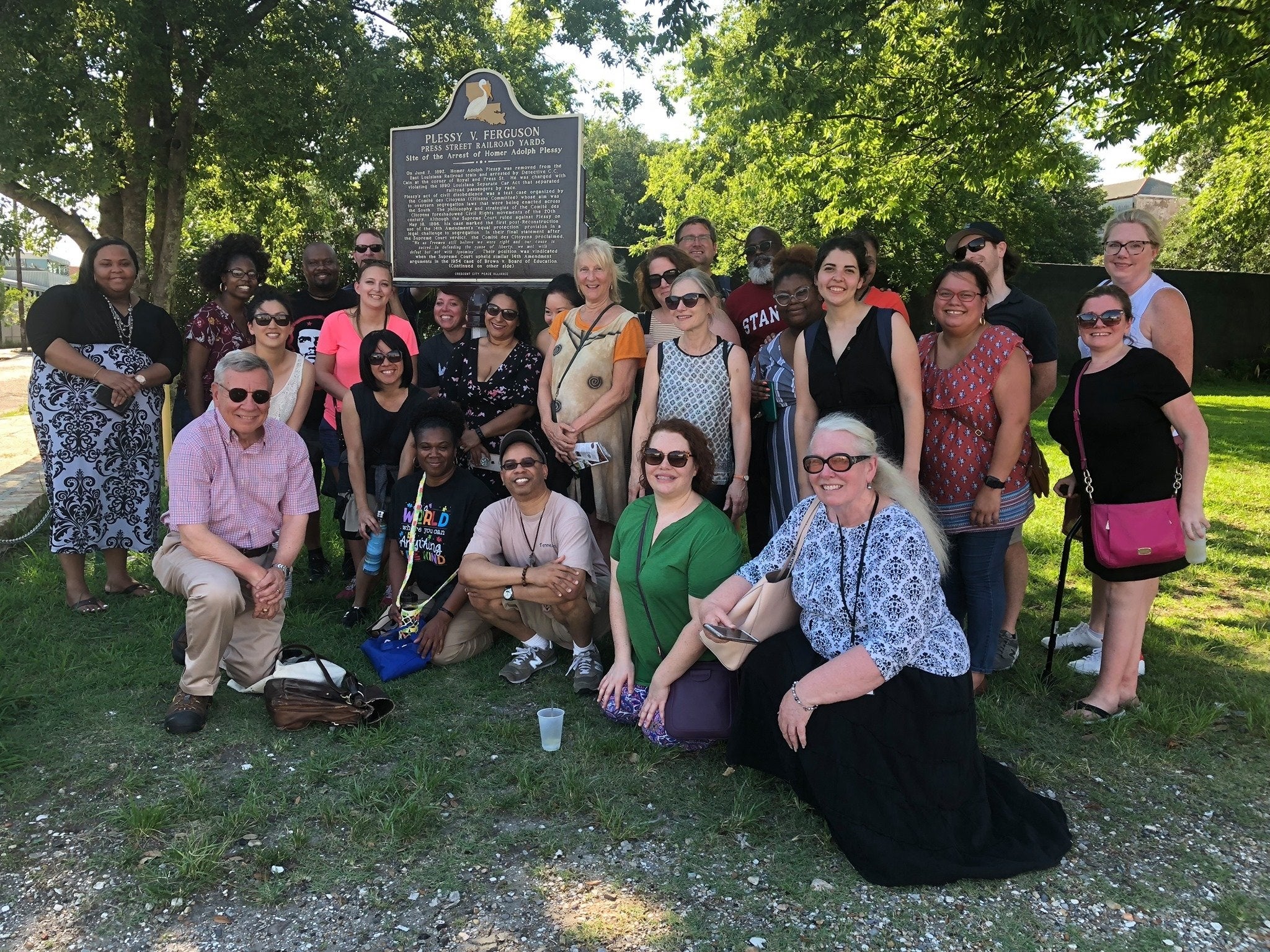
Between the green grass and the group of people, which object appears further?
the group of people

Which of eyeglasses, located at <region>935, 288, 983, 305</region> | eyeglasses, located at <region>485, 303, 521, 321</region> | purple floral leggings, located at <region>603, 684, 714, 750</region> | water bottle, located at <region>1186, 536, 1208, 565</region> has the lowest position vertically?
purple floral leggings, located at <region>603, 684, 714, 750</region>

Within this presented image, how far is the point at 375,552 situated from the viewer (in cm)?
499

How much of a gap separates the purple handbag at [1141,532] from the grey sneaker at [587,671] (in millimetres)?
2270

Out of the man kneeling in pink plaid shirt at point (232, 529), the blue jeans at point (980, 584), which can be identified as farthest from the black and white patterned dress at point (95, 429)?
the blue jeans at point (980, 584)

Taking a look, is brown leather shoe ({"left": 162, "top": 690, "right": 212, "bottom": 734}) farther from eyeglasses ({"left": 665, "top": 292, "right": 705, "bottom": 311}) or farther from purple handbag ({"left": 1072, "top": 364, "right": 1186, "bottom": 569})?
purple handbag ({"left": 1072, "top": 364, "right": 1186, "bottom": 569})

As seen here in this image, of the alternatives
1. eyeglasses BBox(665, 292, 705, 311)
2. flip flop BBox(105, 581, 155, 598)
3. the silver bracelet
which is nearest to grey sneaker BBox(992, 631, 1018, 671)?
the silver bracelet

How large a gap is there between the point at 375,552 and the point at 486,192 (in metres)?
2.71

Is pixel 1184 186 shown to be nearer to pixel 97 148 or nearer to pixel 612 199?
pixel 612 199

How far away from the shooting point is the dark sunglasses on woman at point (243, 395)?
3.84 metres

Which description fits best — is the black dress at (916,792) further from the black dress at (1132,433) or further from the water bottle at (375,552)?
the water bottle at (375,552)

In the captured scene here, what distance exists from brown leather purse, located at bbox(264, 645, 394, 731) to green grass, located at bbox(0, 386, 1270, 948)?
6 cm

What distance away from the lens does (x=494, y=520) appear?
14.6 ft

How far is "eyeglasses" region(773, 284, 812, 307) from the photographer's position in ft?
14.2

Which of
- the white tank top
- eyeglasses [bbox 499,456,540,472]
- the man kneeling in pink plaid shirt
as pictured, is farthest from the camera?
eyeglasses [bbox 499,456,540,472]
